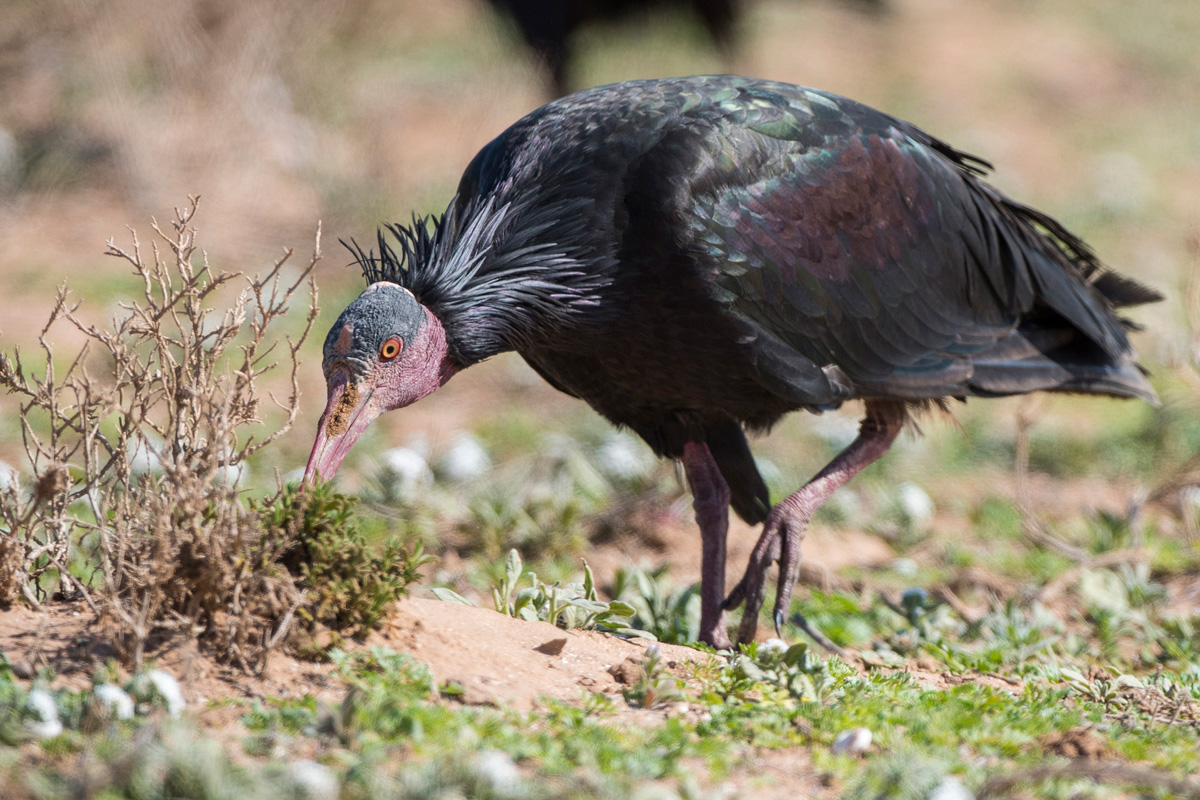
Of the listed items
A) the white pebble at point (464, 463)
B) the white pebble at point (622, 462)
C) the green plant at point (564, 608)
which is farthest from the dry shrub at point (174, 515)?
the white pebble at point (622, 462)

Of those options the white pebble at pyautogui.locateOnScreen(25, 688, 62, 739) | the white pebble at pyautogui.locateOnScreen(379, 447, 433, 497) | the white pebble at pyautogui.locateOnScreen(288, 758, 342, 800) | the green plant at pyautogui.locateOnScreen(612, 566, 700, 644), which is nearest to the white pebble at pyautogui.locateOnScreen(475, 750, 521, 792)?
the white pebble at pyautogui.locateOnScreen(288, 758, 342, 800)

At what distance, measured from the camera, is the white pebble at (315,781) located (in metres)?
2.54

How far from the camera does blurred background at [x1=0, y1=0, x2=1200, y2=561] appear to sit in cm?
772

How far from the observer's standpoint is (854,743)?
3066mm

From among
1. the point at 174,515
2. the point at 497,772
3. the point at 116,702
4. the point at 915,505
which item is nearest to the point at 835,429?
the point at 915,505

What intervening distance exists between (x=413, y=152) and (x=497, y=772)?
9.85 m

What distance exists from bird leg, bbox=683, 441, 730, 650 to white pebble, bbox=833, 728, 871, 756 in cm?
161

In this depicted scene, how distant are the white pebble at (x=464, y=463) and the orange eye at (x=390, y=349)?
267cm

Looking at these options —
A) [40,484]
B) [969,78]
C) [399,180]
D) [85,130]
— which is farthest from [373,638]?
[969,78]

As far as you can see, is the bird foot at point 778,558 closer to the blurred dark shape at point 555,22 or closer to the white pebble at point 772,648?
the white pebble at point 772,648

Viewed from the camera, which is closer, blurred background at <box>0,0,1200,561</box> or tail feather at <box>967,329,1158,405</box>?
tail feather at <box>967,329,1158,405</box>

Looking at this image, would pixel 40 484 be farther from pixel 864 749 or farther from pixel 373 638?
pixel 864 749

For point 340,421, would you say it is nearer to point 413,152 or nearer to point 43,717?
point 43,717

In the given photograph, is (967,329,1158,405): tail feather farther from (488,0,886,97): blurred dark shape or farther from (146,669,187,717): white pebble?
(488,0,886,97): blurred dark shape
